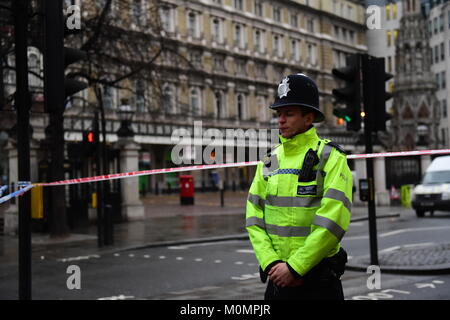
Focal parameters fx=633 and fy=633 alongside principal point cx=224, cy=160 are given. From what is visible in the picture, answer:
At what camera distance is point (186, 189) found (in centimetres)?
3328

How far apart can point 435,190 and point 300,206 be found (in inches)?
760

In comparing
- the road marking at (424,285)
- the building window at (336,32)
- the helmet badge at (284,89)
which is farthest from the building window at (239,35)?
the helmet badge at (284,89)

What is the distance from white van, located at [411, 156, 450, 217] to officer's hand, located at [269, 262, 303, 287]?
19270 mm

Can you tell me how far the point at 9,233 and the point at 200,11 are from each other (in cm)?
4480

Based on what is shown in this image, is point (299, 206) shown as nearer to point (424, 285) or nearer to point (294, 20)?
point (424, 285)

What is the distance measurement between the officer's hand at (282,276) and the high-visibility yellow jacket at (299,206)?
1.7 inches

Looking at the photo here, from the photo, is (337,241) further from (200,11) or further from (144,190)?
(200,11)

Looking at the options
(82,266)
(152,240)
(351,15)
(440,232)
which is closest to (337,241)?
(82,266)

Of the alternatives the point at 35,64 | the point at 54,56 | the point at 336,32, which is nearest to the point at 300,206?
the point at 54,56

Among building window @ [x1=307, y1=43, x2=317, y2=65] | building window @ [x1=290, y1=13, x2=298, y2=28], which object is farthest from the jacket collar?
building window @ [x1=307, y1=43, x2=317, y2=65]

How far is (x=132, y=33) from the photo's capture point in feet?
60.8

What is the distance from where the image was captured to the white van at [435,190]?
69.9ft

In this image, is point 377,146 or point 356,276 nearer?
point 356,276

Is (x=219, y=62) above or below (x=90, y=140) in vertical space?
above
